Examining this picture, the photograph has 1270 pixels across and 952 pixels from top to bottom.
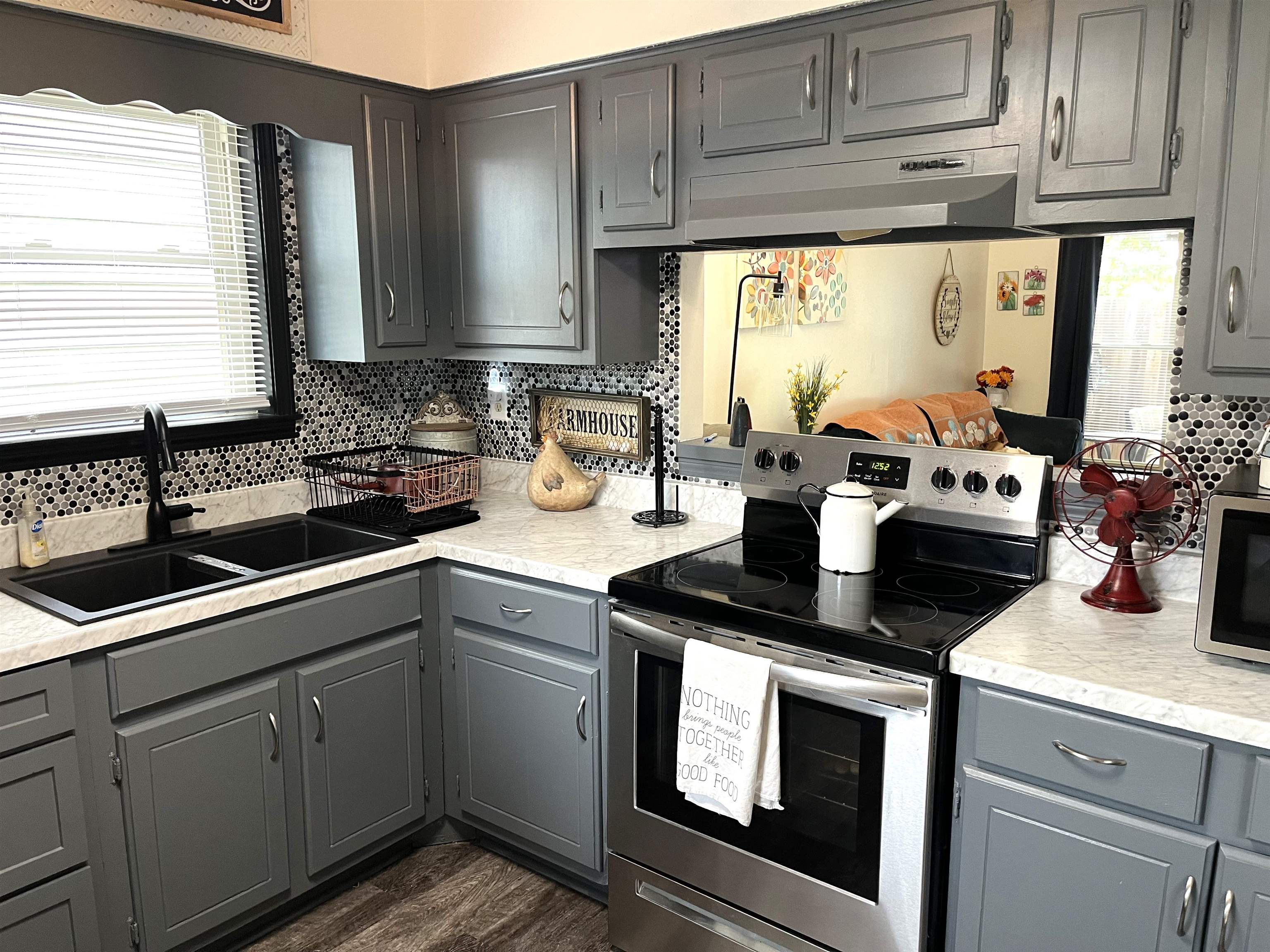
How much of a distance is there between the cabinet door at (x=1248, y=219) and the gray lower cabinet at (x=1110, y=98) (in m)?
0.11

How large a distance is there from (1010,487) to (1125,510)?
0.28 m

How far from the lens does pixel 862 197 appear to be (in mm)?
2094

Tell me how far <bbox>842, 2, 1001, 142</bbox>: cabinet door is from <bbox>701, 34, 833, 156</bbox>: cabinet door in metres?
0.07

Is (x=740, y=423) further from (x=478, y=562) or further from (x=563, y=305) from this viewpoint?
(x=478, y=562)

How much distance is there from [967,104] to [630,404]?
1297 mm

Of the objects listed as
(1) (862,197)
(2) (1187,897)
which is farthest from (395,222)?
(2) (1187,897)

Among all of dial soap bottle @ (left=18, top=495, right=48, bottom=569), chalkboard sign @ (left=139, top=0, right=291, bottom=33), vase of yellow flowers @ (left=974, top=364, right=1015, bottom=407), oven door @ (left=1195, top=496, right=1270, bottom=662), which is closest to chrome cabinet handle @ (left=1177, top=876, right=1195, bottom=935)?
oven door @ (left=1195, top=496, right=1270, bottom=662)

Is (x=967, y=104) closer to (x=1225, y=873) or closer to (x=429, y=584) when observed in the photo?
(x=1225, y=873)

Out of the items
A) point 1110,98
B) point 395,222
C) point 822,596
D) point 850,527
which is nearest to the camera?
point 1110,98

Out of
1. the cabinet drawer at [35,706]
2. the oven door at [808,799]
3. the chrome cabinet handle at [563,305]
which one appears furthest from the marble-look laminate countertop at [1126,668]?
the cabinet drawer at [35,706]

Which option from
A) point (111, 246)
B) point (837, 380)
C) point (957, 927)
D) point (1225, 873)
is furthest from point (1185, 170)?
point (111, 246)

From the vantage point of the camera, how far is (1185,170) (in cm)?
179

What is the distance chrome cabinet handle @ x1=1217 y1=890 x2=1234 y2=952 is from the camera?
155cm

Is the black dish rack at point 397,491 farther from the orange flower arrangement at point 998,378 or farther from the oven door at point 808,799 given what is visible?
the orange flower arrangement at point 998,378
